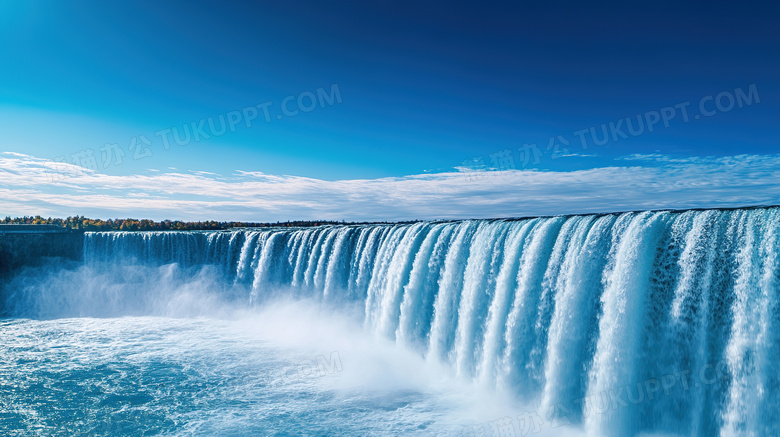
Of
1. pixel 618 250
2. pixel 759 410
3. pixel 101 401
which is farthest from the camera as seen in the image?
pixel 101 401

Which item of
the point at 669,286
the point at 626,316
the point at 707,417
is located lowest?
the point at 707,417

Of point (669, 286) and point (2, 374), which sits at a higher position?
point (669, 286)

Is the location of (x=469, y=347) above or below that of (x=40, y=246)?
below

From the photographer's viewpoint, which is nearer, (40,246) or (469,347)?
(469,347)

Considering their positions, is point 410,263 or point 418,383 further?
point 410,263

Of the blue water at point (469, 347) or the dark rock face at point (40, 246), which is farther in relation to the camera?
the dark rock face at point (40, 246)

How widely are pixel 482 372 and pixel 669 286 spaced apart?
17.3 feet

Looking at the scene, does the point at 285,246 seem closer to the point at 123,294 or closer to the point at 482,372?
the point at 123,294

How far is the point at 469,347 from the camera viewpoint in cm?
1277

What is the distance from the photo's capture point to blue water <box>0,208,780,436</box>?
7.94m

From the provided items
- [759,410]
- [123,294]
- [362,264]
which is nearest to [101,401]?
[362,264]

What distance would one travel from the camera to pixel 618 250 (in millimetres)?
9422

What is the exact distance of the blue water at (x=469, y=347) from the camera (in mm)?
7941

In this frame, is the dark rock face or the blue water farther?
the dark rock face
